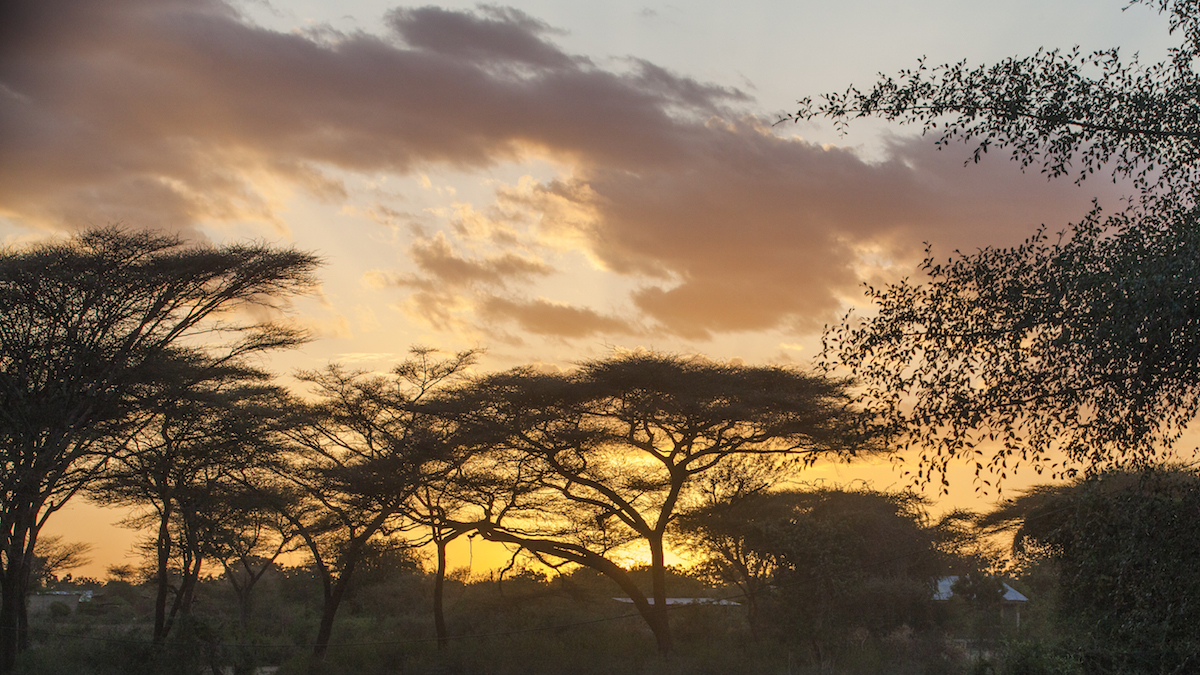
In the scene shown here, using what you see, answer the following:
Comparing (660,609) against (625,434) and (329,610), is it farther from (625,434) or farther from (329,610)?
(329,610)

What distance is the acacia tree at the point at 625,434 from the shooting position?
19453mm

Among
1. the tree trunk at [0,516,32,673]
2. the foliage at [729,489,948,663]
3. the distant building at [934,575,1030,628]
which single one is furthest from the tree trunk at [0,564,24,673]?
the distant building at [934,575,1030,628]

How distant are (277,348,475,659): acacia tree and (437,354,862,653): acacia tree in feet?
4.91

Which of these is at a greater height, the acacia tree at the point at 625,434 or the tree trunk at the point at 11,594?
the acacia tree at the point at 625,434

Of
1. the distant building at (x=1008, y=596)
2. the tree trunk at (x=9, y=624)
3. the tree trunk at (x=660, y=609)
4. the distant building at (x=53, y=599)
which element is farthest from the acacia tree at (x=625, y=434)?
the distant building at (x=53, y=599)

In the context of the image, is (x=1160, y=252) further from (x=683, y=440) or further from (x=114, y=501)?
(x=114, y=501)

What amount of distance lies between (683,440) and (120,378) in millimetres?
11051

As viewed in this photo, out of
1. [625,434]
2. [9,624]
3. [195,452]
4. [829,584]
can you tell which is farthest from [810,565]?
[9,624]

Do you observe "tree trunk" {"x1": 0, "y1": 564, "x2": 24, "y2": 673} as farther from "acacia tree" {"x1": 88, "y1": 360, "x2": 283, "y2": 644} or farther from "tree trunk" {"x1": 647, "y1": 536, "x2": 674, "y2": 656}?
"tree trunk" {"x1": 647, "y1": 536, "x2": 674, "y2": 656}

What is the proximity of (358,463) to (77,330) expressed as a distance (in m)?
7.03

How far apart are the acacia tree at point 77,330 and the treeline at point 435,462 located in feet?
0.13

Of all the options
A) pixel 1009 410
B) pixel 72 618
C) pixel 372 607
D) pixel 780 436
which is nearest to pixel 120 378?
pixel 780 436

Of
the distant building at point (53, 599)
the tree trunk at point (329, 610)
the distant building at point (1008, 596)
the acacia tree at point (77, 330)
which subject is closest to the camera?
the acacia tree at point (77, 330)

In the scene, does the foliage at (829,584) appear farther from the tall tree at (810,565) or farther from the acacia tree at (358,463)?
the acacia tree at (358,463)
